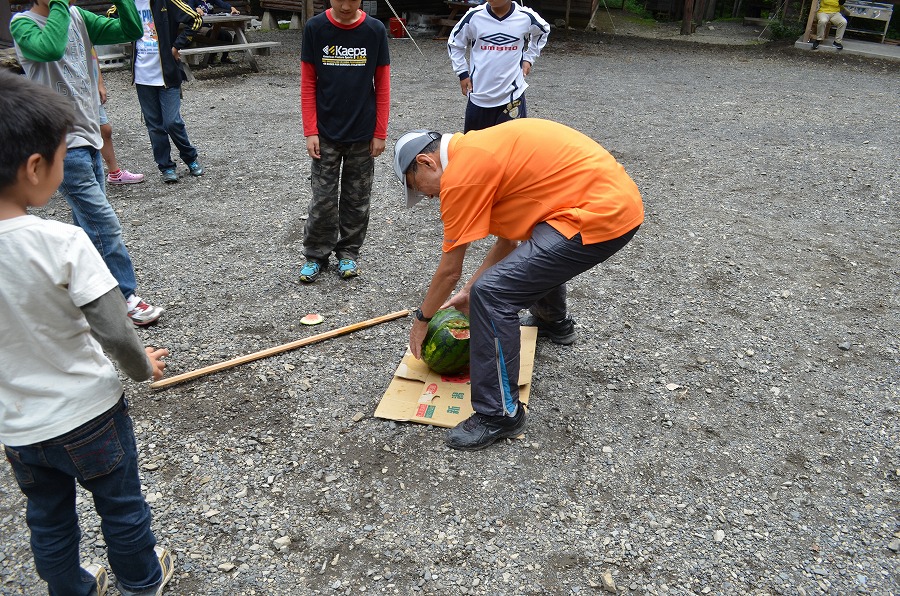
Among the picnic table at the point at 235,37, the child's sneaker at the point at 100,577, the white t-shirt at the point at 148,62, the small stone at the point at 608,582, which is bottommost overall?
the small stone at the point at 608,582

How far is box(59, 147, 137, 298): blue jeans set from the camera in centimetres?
376

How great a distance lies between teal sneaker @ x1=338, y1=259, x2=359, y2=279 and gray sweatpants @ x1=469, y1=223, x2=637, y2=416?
1936 millimetres

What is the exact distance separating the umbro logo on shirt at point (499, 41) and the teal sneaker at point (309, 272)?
2714mm

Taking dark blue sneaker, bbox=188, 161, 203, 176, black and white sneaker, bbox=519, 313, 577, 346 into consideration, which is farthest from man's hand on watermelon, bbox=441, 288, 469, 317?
dark blue sneaker, bbox=188, 161, 203, 176

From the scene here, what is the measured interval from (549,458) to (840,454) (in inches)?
58.3

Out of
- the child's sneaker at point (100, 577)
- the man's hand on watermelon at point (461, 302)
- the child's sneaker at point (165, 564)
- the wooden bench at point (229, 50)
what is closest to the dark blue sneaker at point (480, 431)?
the man's hand on watermelon at point (461, 302)

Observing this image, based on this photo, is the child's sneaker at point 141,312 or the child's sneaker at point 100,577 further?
the child's sneaker at point 141,312

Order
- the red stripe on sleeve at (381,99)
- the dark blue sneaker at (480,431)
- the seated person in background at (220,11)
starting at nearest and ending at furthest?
the dark blue sneaker at (480,431), the red stripe on sleeve at (381,99), the seated person in background at (220,11)

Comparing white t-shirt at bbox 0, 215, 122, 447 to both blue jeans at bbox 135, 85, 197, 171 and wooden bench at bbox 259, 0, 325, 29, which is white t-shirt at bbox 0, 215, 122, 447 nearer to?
blue jeans at bbox 135, 85, 197, 171

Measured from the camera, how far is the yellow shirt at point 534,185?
2939 mm

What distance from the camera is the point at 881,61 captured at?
13.7 metres

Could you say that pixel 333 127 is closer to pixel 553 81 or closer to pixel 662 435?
pixel 662 435

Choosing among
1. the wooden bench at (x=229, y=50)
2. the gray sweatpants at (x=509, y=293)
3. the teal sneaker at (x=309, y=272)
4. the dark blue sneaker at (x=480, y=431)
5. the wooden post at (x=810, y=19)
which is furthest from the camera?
the wooden post at (x=810, y=19)

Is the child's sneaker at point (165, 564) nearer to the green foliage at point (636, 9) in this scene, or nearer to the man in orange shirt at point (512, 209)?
the man in orange shirt at point (512, 209)
